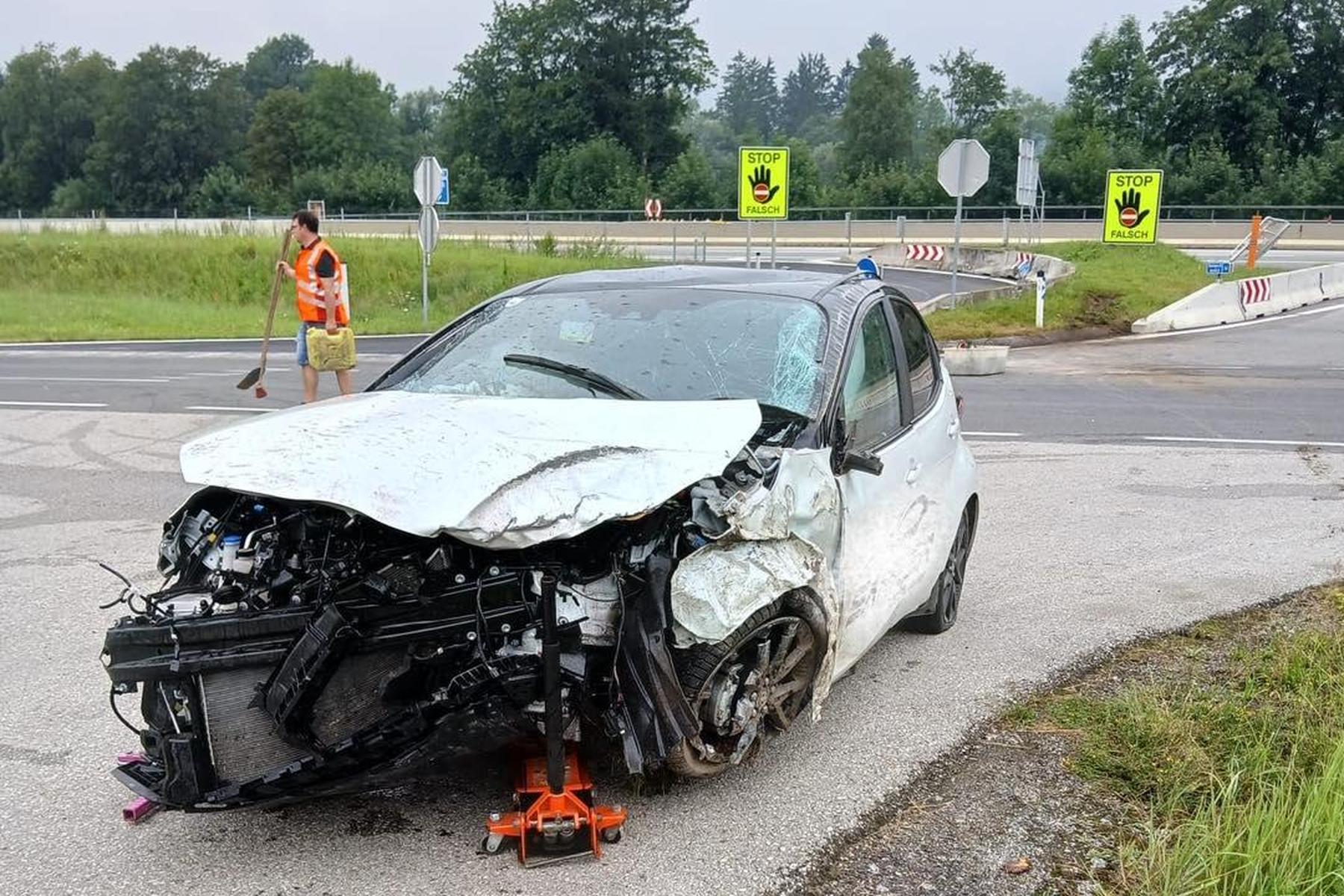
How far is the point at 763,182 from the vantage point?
20672 millimetres

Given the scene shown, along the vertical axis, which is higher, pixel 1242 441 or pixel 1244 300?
pixel 1244 300

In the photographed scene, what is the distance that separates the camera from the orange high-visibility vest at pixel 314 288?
428 inches

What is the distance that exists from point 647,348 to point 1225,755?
2476mm

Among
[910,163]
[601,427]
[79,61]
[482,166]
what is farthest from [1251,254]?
[79,61]

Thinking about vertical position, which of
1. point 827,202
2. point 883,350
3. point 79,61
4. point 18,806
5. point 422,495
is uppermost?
point 79,61

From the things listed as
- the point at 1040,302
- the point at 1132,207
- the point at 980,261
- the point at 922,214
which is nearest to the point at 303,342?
the point at 1040,302

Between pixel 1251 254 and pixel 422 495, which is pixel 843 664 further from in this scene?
pixel 1251 254

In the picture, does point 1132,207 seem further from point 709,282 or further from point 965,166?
point 709,282

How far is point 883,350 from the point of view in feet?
16.6

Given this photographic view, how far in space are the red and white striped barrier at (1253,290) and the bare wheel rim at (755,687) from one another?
21.8 m

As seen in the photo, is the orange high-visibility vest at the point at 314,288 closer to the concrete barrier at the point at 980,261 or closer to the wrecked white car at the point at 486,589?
the wrecked white car at the point at 486,589

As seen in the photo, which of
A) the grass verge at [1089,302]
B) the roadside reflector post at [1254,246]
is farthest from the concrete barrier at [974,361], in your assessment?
the roadside reflector post at [1254,246]

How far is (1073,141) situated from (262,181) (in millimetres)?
55339

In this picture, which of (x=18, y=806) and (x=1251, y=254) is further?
(x=1251, y=254)
